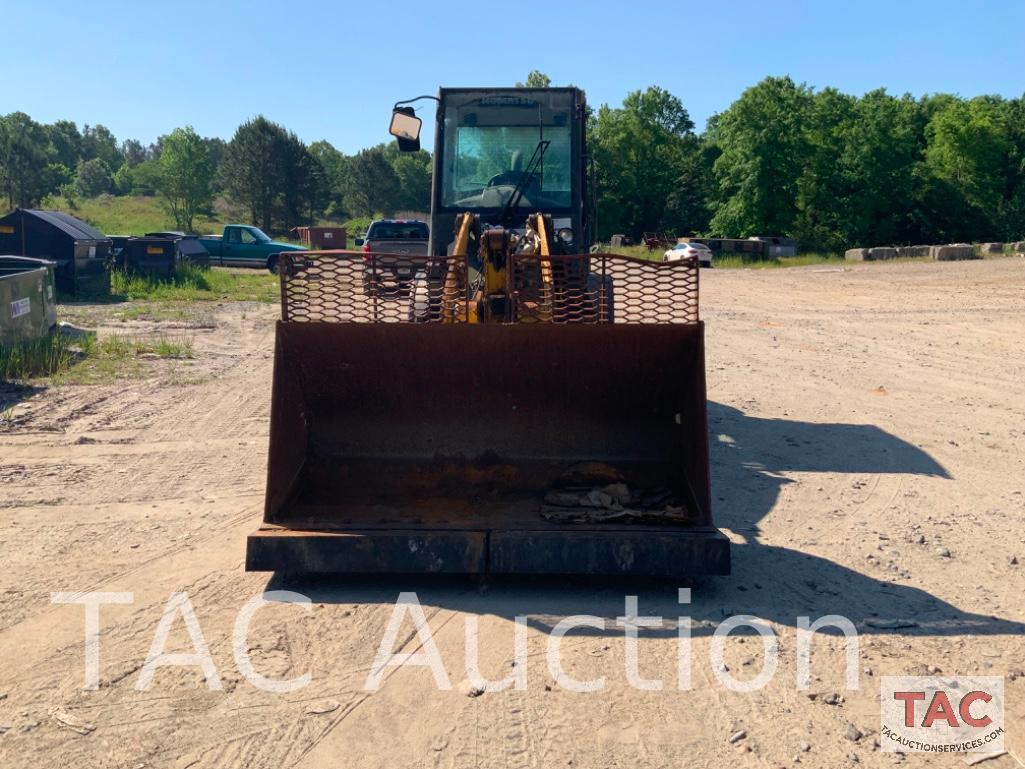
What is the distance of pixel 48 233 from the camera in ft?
62.2

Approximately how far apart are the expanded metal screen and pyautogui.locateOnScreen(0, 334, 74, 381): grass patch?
6323 mm

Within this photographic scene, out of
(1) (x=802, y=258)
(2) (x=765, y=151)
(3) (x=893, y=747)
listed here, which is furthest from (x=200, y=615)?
(2) (x=765, y=151)

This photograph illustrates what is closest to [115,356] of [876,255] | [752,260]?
[752,260]

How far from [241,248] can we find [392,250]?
43.8 feet

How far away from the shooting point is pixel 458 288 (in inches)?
233

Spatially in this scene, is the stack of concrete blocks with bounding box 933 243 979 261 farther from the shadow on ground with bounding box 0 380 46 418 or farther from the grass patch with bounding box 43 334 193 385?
the shadow on ground with bounding box 0 380 46 418

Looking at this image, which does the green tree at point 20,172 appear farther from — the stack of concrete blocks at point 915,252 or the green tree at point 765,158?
the stack of concrete blocks at point 915,252

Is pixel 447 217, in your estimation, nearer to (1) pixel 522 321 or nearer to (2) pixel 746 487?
(1) pixel 522 321

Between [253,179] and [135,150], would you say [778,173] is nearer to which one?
[253,179]

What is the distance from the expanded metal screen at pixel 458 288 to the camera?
5.44 meters

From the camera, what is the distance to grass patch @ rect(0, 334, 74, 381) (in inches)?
421

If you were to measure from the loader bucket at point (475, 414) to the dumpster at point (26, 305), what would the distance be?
7.30 m

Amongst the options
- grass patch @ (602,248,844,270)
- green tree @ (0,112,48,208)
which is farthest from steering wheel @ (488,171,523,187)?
green tree @ (0,112,48,208)

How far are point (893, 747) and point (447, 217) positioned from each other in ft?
19.8
